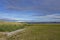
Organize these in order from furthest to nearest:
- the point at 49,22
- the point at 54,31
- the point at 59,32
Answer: the point at 54,31
the point at 59,32
the point at 49,22

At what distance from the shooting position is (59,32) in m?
7.02

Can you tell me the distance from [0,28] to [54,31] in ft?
7.96

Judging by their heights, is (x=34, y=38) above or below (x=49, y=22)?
below

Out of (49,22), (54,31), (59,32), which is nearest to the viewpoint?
(49,22)

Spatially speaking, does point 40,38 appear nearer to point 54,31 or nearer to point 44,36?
point 44,36

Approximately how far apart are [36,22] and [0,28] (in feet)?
5.68

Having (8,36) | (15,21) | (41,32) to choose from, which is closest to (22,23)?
(15,21)

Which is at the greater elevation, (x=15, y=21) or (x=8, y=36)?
(x=15, y=21)

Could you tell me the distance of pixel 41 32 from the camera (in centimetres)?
761

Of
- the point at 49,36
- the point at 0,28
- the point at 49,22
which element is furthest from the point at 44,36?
the point at 0,28

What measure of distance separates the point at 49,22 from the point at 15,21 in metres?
1.35

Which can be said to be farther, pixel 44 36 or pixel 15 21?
pixel 44 36

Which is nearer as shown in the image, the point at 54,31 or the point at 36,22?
the point at 36,22

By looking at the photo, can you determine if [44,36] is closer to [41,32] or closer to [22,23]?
[41,32]
